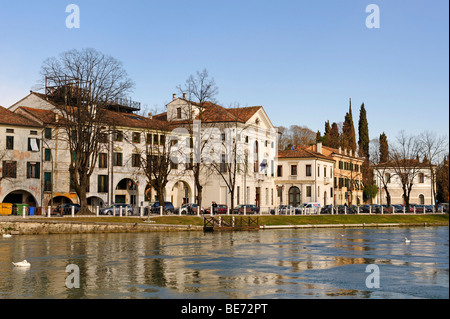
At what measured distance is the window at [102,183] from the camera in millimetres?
70562

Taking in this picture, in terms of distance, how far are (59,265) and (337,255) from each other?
15.8 meters

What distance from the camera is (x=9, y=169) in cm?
6356

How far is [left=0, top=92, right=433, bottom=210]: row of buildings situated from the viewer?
64.9 m

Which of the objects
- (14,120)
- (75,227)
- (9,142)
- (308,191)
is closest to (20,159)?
(9,142)

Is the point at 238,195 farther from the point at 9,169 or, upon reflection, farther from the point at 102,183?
the point at 9,169

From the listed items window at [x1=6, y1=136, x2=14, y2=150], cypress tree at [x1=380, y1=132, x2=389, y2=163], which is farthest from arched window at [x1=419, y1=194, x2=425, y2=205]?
window at [x1=6, y1=136, x2=14, y2=150]

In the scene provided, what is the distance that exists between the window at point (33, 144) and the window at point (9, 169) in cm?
247

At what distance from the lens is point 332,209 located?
2990 inches

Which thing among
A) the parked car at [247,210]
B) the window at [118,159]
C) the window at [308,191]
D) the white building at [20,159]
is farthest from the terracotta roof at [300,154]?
the white building at [20,159]

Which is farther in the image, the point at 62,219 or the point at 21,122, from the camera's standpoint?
the point at 21,122

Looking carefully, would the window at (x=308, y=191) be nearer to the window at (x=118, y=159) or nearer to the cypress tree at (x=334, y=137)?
the cypress tree at (x=334, y=137)
